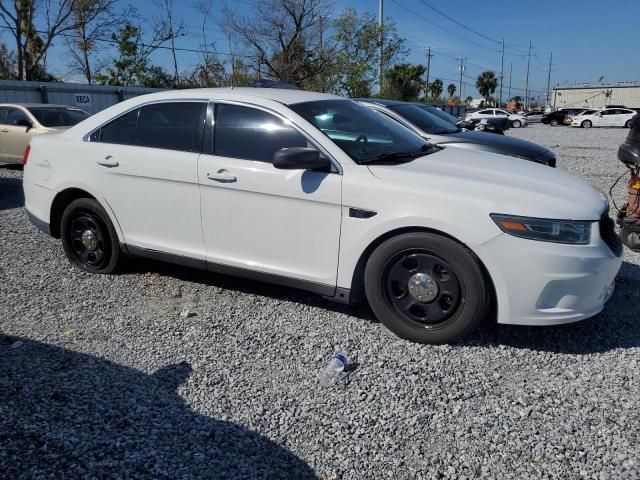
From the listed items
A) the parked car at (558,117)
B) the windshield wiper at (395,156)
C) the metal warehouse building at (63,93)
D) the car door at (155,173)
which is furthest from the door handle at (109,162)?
the parked car at (558,117)

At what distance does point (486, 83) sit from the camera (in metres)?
88.8

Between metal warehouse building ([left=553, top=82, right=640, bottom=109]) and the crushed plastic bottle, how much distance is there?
266ft

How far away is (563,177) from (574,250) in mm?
929

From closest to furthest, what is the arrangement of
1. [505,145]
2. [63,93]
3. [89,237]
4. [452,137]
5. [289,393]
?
[289,393] < [89,237] < [505,145] < [452,137] < [63,93]

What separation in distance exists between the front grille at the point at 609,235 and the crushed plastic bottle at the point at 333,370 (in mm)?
1816

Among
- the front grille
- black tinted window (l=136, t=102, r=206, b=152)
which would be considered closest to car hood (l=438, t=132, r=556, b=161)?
the front grille

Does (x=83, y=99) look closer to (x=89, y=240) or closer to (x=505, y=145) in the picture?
(x=505, y=145)

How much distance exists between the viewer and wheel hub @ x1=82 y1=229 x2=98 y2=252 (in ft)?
15.7

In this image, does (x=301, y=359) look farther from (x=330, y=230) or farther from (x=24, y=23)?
(x=24, y=23)

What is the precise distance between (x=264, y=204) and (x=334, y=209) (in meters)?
0.54

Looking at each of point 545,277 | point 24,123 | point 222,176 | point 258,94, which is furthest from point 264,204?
point 24,123

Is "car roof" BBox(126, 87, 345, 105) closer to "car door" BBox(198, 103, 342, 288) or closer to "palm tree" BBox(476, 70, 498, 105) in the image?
"car door" BBox(198, 103, 342, 288)

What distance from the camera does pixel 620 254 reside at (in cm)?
353

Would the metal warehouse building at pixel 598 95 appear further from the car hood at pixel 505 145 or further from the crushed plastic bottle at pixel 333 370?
the crushed plastic bottle at pixel 333 370
